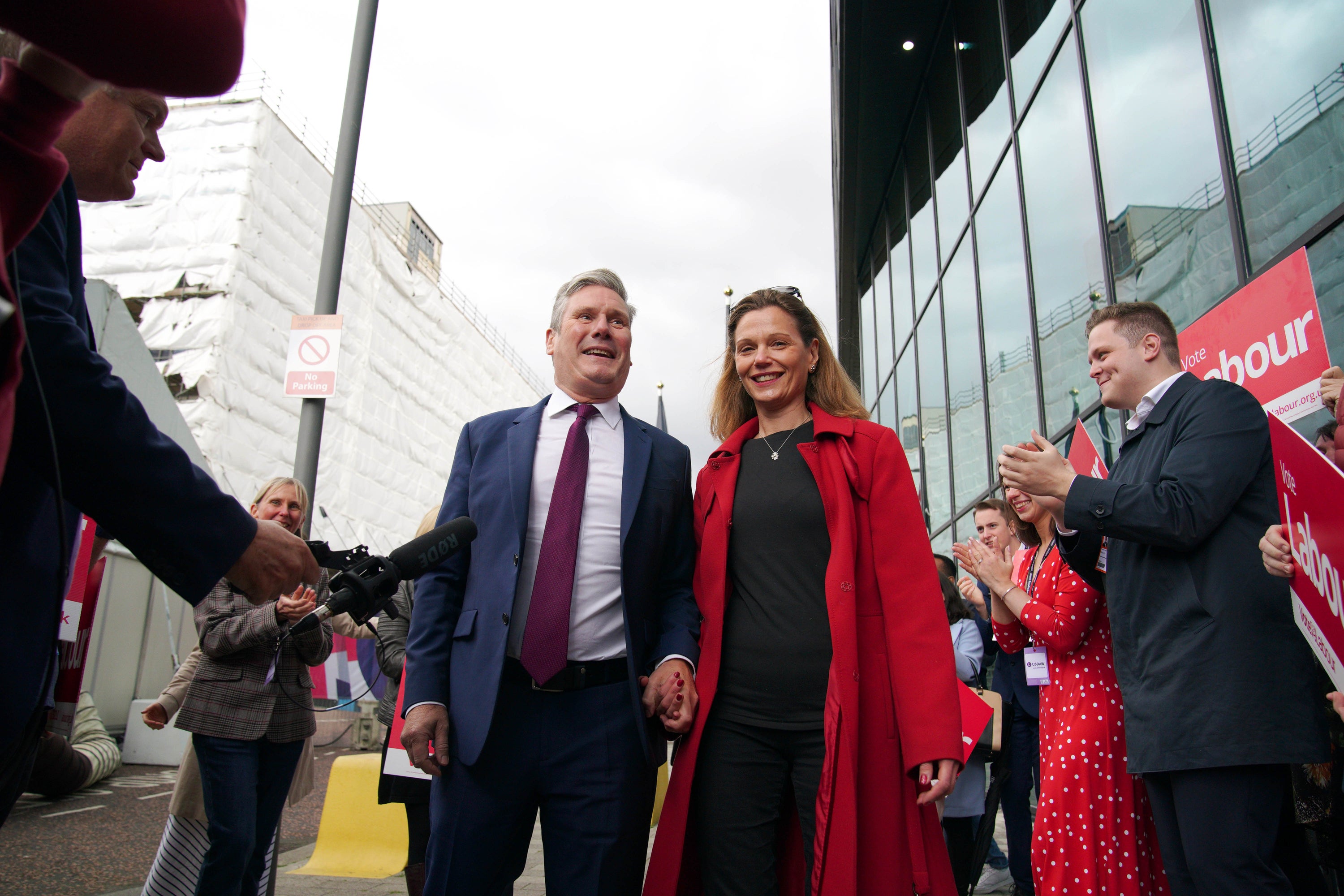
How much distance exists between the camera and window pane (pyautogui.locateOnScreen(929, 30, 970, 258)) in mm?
10570

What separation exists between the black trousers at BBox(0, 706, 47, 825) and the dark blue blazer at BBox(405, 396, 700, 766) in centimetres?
92

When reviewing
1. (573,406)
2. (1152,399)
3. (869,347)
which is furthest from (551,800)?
(869,347)

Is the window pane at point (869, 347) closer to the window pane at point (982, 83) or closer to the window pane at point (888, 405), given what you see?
the window pane at point (888, 405)

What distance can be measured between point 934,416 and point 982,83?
4.40 meters

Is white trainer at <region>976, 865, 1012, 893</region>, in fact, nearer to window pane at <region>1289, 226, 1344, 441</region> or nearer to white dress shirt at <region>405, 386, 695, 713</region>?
window pane at <region>1289, 226, 1344, 441</region>

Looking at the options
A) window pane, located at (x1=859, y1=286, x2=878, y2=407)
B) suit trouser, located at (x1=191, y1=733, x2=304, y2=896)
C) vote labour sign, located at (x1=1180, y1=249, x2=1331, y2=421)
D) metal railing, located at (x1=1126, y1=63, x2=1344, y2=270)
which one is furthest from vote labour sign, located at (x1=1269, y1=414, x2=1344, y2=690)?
window pane, located at (x1=859, y1=286, x2=878, y2=407)

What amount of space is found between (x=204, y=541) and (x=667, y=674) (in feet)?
4.03

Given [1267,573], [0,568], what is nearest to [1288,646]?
[1267,573]

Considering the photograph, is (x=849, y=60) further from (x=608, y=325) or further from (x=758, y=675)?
(x=758, y=675)

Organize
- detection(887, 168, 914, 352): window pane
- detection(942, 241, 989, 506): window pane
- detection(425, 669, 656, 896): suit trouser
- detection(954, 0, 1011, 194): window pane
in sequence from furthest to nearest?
detection(887, 168, 914, 352): window pane → detection(942, 241, 989, 506): window pane → detection(954, 0, 1011, 194): window pane → detection(425, 669, 656, 896): suit trouser

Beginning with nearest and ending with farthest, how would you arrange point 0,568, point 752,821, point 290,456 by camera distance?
point 0,568, point 752,821, point 290,456

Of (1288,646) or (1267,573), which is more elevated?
(1267,573)

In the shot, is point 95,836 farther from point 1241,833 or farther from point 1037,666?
point 1241,833

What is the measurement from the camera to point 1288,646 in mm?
2234
